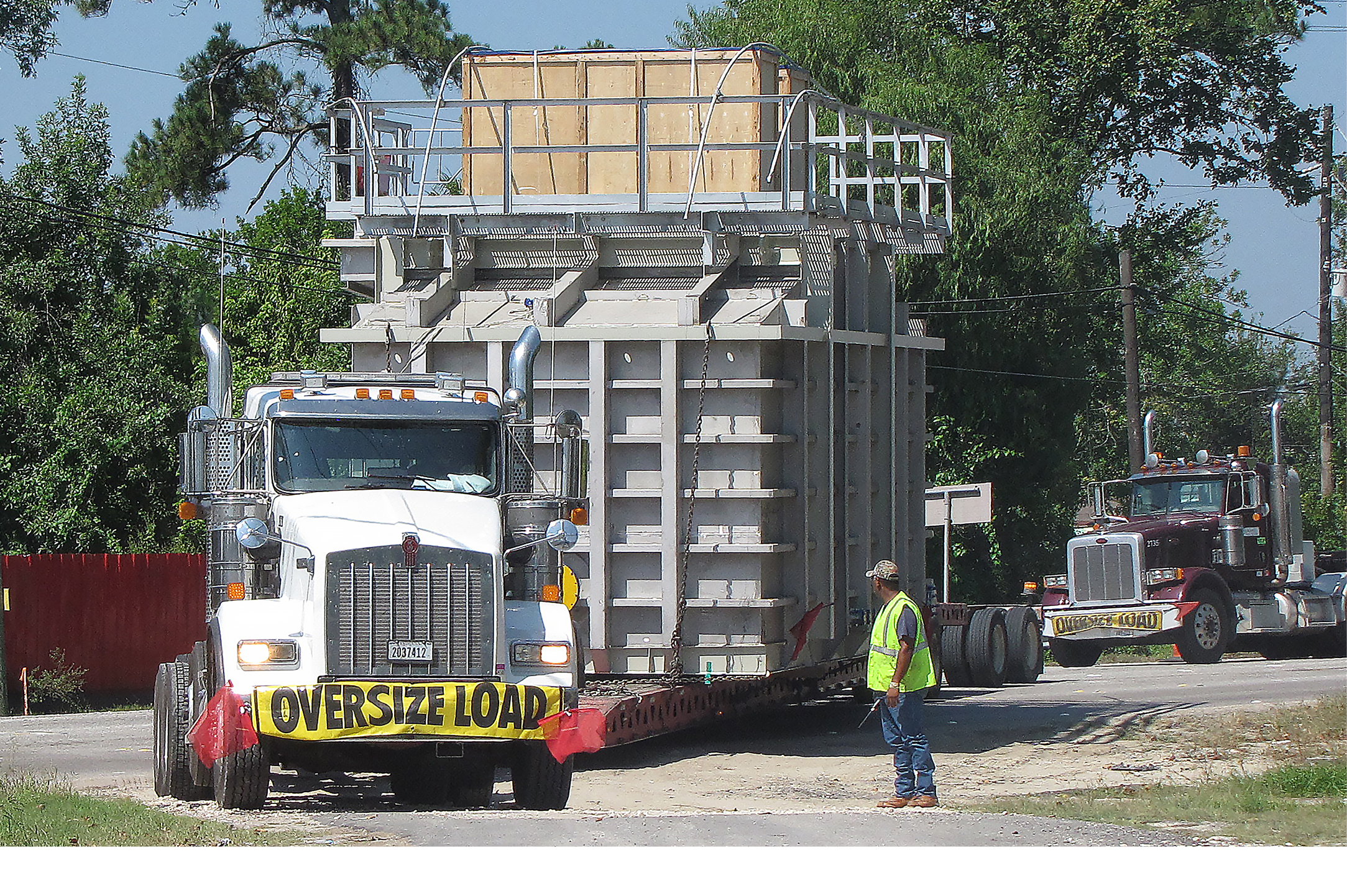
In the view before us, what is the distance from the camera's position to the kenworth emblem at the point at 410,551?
9984 mm

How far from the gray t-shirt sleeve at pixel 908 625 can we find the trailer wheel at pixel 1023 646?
911 cm

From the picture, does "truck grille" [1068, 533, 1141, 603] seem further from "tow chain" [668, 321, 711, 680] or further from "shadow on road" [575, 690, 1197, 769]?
"tow chain" [668, 321, 711, 680]

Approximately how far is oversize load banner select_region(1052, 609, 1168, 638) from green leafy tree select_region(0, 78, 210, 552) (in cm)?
1324

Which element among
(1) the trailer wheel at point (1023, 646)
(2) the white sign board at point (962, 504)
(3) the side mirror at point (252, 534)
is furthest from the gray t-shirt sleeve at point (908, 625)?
(2) the white sign board at point (962, 504)

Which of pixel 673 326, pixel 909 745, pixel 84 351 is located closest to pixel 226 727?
pixel 909 745

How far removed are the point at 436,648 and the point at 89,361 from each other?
16530 millimetres

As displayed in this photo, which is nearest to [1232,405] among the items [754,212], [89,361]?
[89,361]

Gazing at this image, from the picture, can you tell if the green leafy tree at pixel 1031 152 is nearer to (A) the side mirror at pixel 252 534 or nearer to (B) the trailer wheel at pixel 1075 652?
(B) the trailer wheel at pixel 1075 652

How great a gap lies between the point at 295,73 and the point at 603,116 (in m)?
7.37

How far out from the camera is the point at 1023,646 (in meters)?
20.5

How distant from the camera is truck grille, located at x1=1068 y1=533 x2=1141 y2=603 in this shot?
25.2 m

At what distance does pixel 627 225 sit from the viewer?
1466cm

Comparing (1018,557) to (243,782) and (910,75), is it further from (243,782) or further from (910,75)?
(243,782)

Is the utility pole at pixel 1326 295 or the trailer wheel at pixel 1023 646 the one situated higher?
the utility pole at pixel 1326 295
